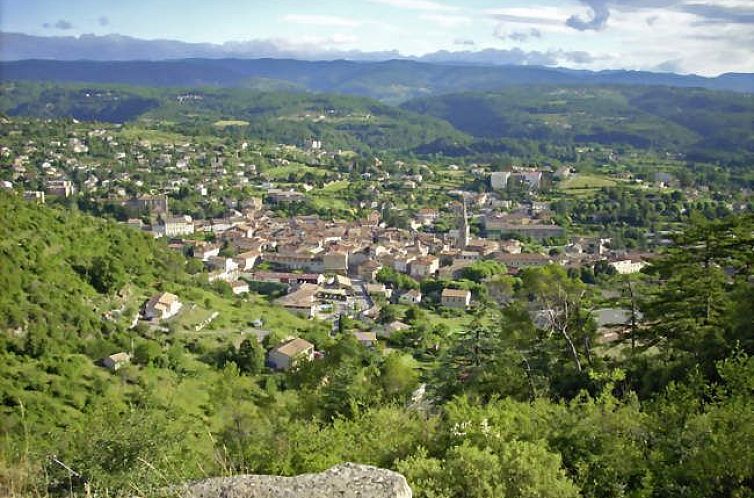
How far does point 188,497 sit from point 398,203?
181 ft

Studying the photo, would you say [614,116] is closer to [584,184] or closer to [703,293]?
[584,184]

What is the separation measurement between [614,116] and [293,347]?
111m

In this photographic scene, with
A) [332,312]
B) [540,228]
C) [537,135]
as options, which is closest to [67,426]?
[332,312]

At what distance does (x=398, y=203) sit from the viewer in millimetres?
59531

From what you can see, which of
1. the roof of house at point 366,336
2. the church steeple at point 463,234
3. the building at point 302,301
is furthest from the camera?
the church steeple at point 463,234

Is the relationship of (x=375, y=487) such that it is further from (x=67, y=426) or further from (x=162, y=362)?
(x=162, y=362)

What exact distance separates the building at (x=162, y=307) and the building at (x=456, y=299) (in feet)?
39.7

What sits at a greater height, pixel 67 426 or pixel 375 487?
pixel 375 487

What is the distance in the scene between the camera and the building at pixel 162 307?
24.4 metres

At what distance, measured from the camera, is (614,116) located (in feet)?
401

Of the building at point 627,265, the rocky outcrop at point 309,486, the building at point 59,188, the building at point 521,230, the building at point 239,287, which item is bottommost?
the building at point 521,230

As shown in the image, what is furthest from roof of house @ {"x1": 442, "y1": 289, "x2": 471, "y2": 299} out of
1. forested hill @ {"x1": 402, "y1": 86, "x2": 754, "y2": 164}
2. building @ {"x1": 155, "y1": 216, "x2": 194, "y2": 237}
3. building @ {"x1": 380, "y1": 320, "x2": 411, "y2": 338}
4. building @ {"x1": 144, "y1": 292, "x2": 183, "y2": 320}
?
forested hill @ {"x1": 402, "y1": 86, "x2": 754, "y2": 164}

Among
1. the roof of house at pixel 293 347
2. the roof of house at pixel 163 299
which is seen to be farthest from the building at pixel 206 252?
the roof of house at pixel 293 347

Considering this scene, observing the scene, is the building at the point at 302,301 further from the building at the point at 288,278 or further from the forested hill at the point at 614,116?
the forested hill at the point at 614,116
